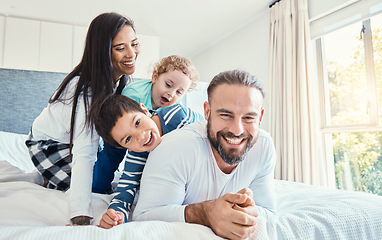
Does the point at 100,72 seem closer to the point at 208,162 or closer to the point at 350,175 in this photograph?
the point at 208,162

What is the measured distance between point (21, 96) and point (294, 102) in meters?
2.95

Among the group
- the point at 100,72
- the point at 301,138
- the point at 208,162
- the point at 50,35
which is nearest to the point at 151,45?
the point at 50,35

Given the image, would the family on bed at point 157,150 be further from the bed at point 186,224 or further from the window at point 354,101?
the window at point 354,101

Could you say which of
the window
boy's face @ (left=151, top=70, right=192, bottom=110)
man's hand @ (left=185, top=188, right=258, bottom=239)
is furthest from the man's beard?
the window

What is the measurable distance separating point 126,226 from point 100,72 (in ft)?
2.47

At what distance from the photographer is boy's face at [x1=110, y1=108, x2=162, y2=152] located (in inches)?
45.0

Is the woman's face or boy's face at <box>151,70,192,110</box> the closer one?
the woman's face

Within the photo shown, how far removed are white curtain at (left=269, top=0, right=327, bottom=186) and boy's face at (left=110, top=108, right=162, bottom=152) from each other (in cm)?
243

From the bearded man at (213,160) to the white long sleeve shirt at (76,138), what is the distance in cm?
21

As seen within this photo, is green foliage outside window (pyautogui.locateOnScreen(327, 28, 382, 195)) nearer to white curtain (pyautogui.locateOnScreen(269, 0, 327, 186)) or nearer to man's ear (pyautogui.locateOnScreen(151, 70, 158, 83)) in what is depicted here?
white curtain (pyautogui.locateOnScreen(269, 0, 327, 186))

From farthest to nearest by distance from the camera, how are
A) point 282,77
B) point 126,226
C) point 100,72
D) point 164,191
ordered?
1. point 282,77
2. point 100,72
3. point 164,191
4. point 126,226

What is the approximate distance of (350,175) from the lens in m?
3.12

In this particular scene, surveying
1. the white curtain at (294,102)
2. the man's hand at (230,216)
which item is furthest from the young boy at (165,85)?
the white curtain at (294,102)

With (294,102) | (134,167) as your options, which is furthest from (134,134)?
(294,102)
